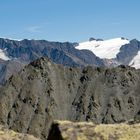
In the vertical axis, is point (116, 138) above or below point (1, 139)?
above

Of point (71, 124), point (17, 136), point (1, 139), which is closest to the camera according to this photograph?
point (71, 124)

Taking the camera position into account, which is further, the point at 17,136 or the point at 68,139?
the point at 17,136

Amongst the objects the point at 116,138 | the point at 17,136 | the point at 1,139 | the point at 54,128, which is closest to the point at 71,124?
the point at 54,128

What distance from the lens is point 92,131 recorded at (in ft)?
48.5

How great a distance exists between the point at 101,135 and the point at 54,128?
1.68 m

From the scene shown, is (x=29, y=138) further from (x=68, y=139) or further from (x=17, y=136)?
(x=68, y=139)

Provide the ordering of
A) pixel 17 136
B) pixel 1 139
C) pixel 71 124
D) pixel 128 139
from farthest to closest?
pixel 17 136 → pixel 1 139 → pixel 71 124 → pixel 128 139

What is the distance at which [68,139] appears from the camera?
1415cm

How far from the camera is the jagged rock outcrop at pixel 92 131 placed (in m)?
14.3

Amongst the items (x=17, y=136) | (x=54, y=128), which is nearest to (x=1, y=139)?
(x=17, y=136)

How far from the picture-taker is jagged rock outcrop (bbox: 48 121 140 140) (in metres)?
14.3

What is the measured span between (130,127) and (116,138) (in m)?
1.18

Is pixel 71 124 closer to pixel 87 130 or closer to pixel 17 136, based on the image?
pixel 87 130

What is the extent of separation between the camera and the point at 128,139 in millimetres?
14109
